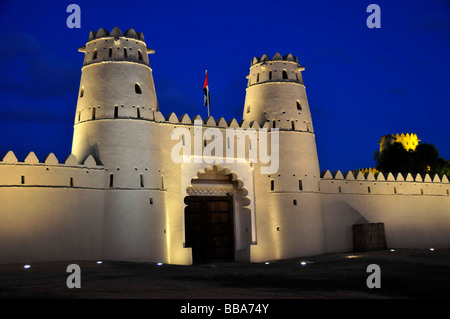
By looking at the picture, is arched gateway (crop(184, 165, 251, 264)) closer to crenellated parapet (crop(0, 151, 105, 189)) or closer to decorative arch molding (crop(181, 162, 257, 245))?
decorative arch molding (crop(181, 162, 257, 245))

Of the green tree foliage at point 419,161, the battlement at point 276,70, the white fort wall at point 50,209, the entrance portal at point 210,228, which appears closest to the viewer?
the white fort wall at point 50,209

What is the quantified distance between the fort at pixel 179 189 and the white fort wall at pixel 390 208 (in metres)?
→ 0.06

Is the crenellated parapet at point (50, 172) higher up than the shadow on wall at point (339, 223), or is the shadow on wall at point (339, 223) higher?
the crenellated parapet at point (50, 172)

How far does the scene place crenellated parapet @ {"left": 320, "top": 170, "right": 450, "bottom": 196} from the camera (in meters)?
25.3

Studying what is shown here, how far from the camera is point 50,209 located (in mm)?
18047

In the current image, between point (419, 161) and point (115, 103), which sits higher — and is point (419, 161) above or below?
below

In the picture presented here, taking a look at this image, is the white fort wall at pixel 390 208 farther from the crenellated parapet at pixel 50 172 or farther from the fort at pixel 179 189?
the crenellated parapet at pixel 50 172

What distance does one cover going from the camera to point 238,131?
76.3 ft

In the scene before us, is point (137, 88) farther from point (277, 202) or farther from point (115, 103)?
point (277, 202)

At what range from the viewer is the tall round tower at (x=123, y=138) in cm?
1936

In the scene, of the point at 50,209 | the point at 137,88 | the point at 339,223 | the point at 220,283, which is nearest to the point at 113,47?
the point at 137,88

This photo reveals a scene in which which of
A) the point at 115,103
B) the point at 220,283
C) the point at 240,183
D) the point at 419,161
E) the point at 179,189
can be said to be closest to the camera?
the point at 220,283

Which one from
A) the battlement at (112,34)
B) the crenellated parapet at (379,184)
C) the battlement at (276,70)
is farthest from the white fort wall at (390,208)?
the battlement at (112,34)
